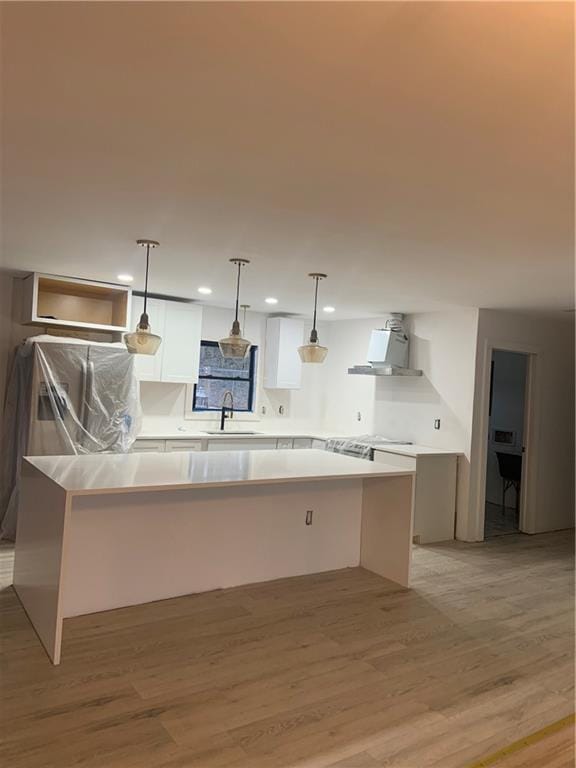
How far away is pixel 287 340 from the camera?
6566mm

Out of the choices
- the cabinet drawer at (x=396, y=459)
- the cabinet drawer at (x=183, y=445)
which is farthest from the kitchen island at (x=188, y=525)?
the cabinet drawer at (x=183, y=445)

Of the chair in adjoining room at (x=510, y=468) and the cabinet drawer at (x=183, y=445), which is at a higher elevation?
the cabinet drawer at (x=183, y=445)

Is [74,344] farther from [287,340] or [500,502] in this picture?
[500,502]

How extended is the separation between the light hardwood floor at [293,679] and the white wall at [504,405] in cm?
350

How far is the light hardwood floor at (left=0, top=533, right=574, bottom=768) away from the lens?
2111 millimetres

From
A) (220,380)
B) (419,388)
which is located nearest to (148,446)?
(220,380)

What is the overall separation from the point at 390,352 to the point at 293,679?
12.5ft

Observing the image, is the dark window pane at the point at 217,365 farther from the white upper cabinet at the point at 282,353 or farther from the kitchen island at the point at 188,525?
the kitchen island at the point at 188,525

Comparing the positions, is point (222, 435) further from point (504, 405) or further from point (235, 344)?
point (504, 405)

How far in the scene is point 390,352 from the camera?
584 centimetres

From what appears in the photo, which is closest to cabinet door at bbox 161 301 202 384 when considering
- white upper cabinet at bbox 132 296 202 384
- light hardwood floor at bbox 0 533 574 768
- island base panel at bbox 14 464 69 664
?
white upper cabinet at bbox 132 296 202 384

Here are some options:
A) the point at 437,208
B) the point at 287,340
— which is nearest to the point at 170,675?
the point at 437,208

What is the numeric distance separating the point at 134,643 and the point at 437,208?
2681 millimetres

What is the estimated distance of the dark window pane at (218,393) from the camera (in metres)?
6.36
